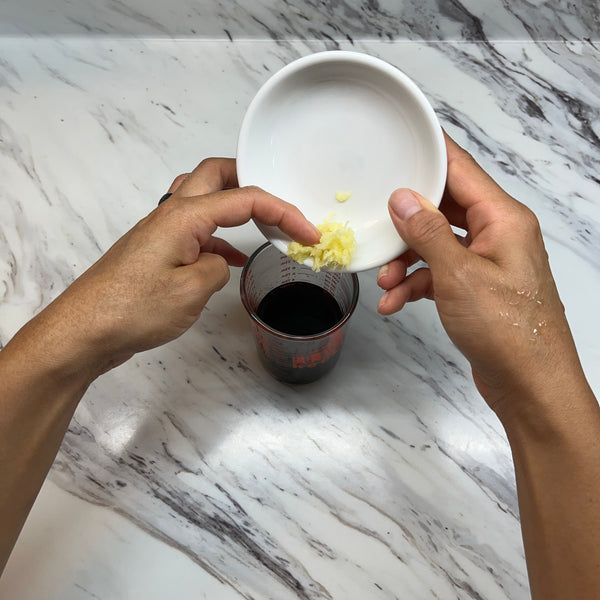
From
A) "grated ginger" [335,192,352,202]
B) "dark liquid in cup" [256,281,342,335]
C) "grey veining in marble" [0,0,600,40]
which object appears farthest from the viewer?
"grey veining in marble" [0,0,600,40]

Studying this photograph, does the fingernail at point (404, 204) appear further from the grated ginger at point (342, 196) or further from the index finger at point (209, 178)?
the index finger at point (209, 178)

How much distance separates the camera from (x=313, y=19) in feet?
3.09

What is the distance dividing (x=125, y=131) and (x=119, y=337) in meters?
0.53

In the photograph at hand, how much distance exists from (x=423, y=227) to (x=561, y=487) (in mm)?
285

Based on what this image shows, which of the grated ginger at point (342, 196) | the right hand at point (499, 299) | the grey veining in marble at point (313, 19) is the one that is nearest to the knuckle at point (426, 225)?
the right hand at point (499, 299)

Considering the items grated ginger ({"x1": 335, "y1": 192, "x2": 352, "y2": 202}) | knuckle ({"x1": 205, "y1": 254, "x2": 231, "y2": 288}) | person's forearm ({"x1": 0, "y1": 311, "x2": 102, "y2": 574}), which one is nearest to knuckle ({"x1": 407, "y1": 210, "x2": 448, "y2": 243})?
grated ginger ({"x1": 335, "y1": 192, "x2": 352, "y2": 202})

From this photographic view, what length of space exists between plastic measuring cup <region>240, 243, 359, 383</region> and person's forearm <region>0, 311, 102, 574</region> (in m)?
A: 0.21

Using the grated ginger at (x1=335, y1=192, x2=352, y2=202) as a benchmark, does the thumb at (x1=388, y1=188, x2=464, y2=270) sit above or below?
above

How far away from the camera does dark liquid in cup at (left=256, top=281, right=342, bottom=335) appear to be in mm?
719

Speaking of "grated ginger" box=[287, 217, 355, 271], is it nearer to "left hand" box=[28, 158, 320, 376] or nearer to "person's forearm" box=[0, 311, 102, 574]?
"left hand" box=[28, 158, 320, 376]

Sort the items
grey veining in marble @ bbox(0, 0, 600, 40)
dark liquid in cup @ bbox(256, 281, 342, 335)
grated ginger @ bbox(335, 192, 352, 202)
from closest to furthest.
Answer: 1. grated ginger @ bbox(335, 192, 352, 202)
2. dark liquid in cup @ bbox(256, 281, 342, 335)
3. grey veining in marble @ bbox(0, 0, 600, 40)

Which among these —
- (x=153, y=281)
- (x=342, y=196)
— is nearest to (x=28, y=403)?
(x=153, y=281)

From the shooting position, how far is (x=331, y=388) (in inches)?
30.6

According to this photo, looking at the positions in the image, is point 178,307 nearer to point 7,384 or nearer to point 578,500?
point 7,384
